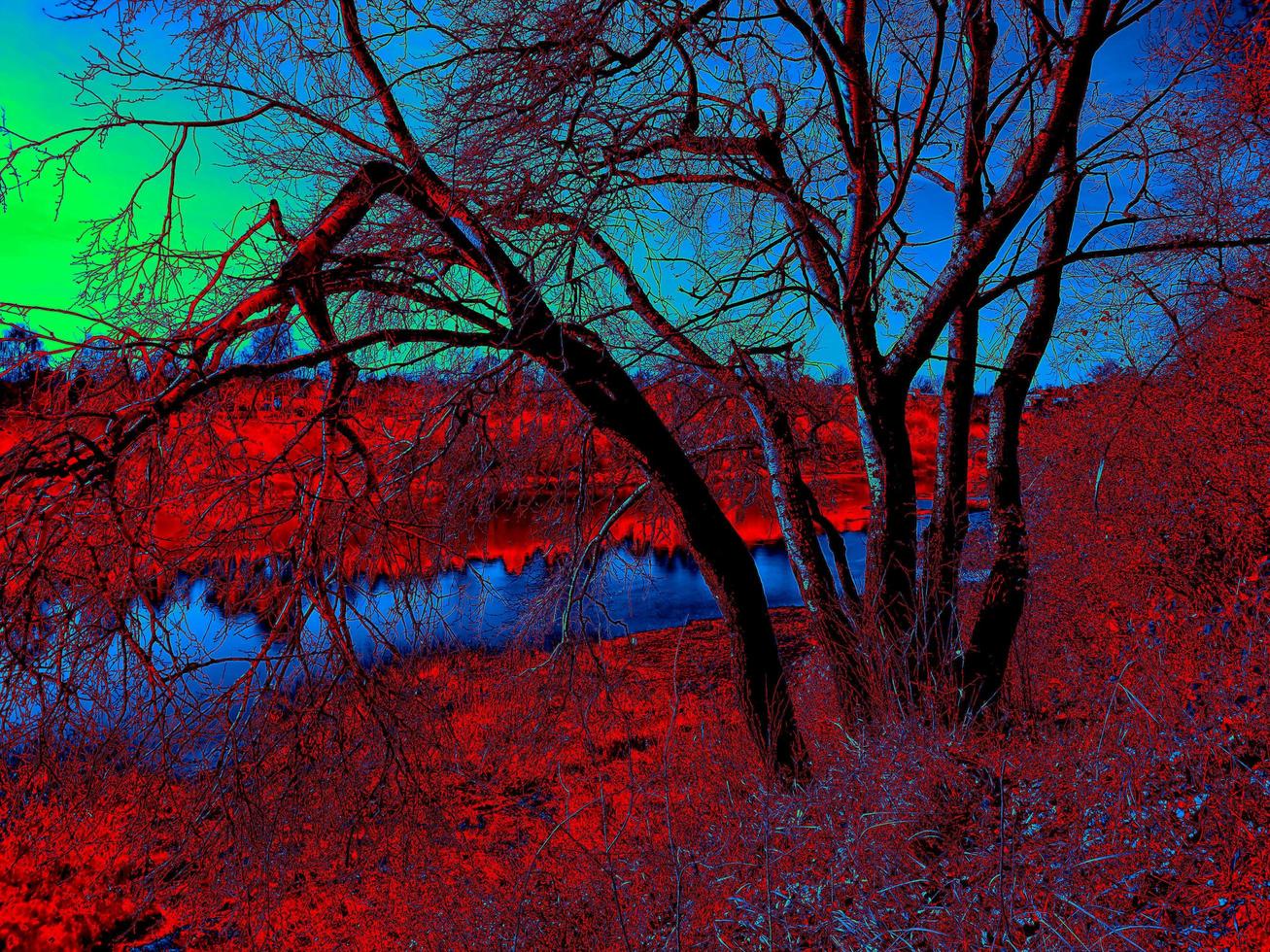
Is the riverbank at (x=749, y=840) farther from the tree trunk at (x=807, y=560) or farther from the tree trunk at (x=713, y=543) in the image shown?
the tree trunk at (x=807, y=560)

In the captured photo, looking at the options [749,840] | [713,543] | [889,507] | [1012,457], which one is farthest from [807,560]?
[749,840]

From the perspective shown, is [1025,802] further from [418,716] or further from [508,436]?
[508,436]

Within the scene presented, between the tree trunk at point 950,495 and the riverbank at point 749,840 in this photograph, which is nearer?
the riverbank at point 749,840

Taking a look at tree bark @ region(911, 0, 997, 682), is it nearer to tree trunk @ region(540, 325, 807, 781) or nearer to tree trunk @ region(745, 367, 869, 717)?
tree trunk @ region(745, 367, 869, 717)

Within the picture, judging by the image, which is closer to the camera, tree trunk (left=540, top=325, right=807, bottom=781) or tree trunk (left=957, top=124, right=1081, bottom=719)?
tree trunk (left=540, top=325, right=807, bottom=781)

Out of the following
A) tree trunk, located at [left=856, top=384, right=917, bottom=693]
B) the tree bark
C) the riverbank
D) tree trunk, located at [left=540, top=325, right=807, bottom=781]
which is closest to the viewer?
the riverbank

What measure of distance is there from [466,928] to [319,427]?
12.9 ft

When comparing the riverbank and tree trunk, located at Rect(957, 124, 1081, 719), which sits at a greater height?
tree trunk, located at Rect(957, 124, 1081, 719)

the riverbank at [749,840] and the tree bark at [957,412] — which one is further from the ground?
the tree bark at [957,412]

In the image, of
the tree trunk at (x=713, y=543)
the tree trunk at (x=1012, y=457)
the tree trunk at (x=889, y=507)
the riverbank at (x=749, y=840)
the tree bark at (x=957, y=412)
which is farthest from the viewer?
the tree trunk at (x=1012, y=457)

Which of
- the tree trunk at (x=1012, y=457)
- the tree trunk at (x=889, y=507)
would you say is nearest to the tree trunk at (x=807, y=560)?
the tree trunk at (x=889, y=507)

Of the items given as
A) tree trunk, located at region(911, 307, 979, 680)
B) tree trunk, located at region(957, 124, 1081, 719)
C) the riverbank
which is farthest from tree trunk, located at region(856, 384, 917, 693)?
the riverbank

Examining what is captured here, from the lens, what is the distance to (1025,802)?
148 inches

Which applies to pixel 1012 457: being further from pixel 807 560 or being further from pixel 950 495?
pixel 807 560
